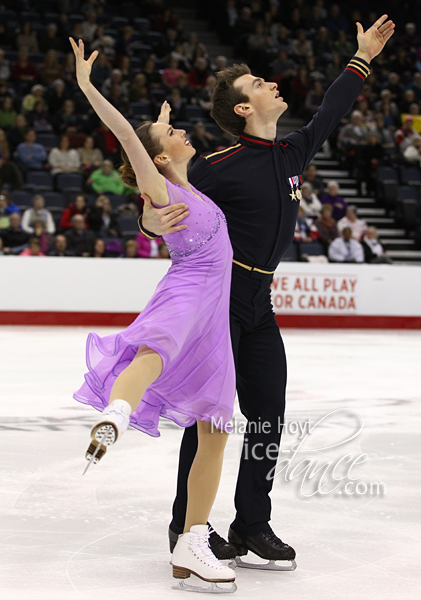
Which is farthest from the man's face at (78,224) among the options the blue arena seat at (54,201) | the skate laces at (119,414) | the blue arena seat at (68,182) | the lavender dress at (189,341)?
the skate laces at (119,414)

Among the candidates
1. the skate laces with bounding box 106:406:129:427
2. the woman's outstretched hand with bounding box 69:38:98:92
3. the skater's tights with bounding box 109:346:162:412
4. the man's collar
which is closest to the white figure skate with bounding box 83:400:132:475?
the skate laces with bounding box 106:406:129:427

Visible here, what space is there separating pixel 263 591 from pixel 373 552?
490 millimetres

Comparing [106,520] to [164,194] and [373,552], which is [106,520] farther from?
[164,194]

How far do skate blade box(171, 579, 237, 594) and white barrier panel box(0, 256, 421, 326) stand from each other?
7.49 meters

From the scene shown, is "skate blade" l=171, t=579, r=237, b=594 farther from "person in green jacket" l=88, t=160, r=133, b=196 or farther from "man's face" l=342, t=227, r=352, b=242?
"man's face" l=342, t=227, r=352, b=242

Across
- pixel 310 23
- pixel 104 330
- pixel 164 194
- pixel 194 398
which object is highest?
pixel 310 23

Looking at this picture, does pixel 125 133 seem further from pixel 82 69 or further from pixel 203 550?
pixel 203 550

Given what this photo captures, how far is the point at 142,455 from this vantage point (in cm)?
378

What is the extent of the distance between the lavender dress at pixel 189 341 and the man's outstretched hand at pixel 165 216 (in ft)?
0.10

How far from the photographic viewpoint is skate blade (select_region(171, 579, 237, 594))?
7.33 ft

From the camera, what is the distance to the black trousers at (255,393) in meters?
2.51

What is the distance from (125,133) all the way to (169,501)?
1.57 metres

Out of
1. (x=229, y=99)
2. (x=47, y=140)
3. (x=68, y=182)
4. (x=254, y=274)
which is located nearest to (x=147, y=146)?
(x=229, y=99)

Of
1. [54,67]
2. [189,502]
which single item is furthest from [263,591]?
[54,67]
